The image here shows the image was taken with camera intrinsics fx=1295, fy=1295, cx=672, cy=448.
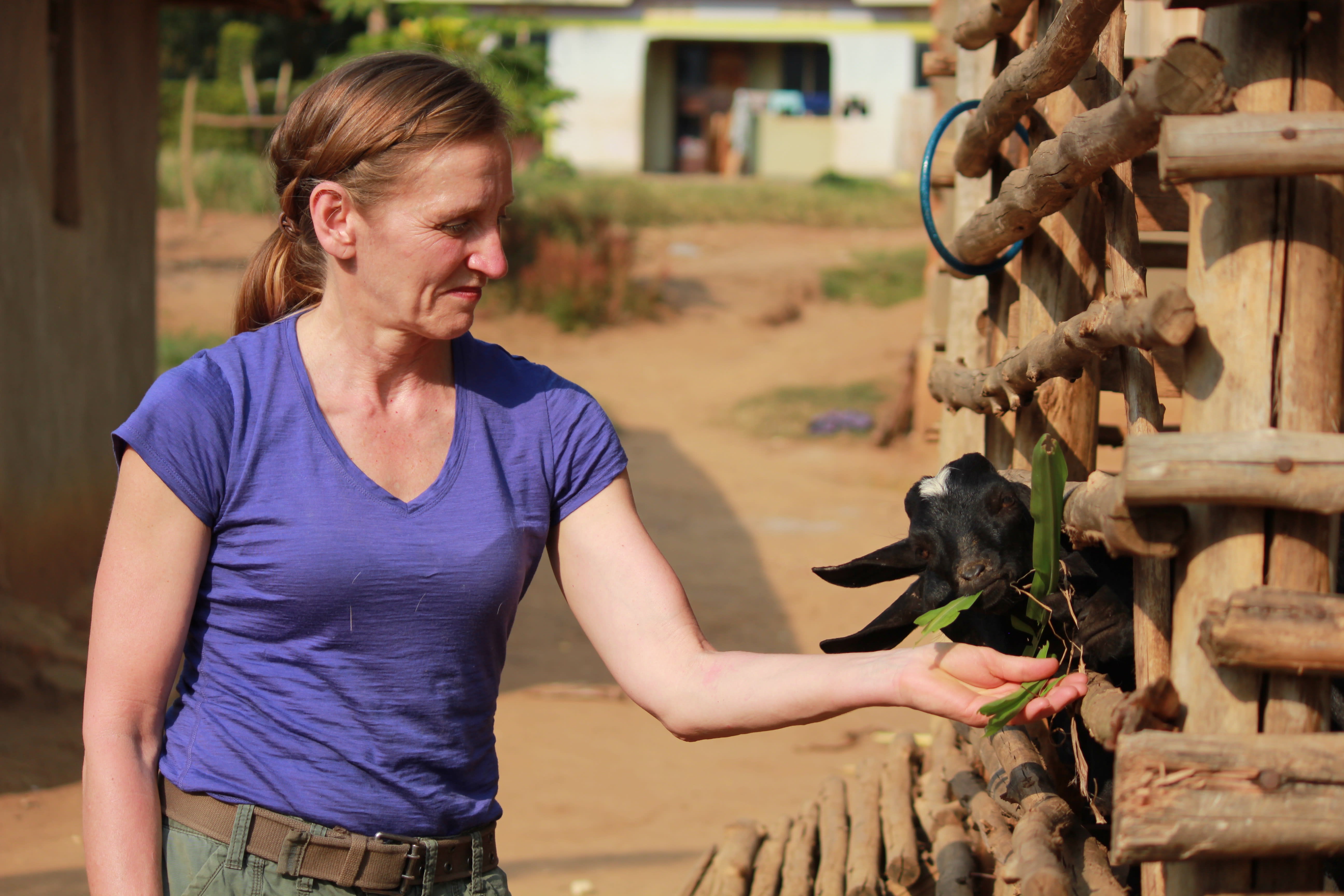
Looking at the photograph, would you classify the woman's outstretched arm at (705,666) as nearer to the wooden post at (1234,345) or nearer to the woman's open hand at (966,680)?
the woman's open hand at (966,680)

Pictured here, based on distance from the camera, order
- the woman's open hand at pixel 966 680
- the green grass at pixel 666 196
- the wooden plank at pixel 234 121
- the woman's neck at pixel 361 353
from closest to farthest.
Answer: the woman's open hand at pixel 966 680
the woman's neck at pixel 361 353
the wooden plank at pixel 234 121
the green grass at pixel 666 196

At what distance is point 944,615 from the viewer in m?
2.32

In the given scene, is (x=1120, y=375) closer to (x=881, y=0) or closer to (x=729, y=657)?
(x=729, y=657)

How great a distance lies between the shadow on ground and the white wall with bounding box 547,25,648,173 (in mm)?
16013

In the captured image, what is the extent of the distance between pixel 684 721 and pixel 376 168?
107 cm

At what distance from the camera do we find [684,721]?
223 centimetres

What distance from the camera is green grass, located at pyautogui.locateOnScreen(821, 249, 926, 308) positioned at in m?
19.1

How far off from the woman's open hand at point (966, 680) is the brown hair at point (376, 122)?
1.13 metres

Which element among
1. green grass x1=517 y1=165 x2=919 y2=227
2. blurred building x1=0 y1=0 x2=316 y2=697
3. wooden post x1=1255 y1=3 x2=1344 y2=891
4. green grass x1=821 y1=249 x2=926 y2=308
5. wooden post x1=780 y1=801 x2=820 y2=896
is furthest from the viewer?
green grass x1=517 y1=165 x2=919 y2=227

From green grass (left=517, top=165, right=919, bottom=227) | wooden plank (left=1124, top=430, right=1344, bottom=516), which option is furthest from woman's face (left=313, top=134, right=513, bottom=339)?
green grass (left=517, top=165, right=919, bottom=227)

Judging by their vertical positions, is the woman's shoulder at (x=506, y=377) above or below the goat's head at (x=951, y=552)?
above

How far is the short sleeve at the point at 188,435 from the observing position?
2014 mm

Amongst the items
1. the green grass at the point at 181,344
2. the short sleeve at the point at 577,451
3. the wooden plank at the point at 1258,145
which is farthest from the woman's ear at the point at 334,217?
the green grass at the point at 181,344

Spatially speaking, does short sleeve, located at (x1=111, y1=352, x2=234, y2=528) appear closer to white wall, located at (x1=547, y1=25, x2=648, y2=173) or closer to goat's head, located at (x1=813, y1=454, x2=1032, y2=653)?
goat's head, located at (x1=813, y1=454, x2=1032, y2=653)
